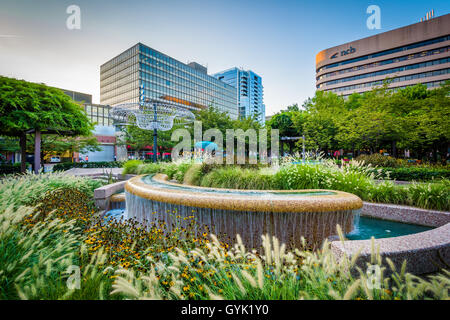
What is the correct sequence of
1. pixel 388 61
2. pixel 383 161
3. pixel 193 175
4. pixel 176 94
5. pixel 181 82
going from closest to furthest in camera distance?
pixel 193 175 → pixel 383 161 → pixel 388 61 → pixel 176 94 → pixel 181 82

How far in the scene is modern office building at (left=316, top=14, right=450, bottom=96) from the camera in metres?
49.5

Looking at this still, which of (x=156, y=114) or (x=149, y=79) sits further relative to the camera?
(x=149, y=79)

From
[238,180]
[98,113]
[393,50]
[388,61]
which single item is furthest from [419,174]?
[393,50]

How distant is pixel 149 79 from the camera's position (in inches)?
2308

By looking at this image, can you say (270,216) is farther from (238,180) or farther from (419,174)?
(419,174)

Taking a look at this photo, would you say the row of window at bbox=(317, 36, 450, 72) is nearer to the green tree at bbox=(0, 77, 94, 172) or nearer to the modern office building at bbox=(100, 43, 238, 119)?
the modern office building at bbox=(100, 43, 238, 119)

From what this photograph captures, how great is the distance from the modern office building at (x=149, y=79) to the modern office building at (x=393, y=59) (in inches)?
1550

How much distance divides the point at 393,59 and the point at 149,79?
230ft

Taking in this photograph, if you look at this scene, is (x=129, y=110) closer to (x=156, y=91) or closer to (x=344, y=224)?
(x=344, y=224)

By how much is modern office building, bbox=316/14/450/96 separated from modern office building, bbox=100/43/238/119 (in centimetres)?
3936

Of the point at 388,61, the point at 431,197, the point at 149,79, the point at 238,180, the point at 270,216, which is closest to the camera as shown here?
the point at 270,216

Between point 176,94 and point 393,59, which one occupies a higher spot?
point 393,59

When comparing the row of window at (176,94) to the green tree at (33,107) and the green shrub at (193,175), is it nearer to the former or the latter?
the green tree at (33,107)
